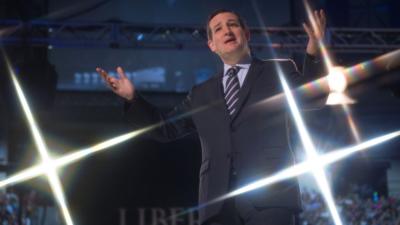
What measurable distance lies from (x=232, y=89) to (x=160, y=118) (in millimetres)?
375

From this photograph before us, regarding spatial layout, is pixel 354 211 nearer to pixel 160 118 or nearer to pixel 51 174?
pixel 51 174

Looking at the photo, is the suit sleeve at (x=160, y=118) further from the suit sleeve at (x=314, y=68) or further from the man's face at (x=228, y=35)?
the suit sleeve at (x=314, y=68)

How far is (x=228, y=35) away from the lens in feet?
6.97

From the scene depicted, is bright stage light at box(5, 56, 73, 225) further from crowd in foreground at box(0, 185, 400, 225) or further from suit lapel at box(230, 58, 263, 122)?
suit lapel at box(230, 58, 263, 122)

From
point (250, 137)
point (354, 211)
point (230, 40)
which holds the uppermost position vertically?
point (354, 211)

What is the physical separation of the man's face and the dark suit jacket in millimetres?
89

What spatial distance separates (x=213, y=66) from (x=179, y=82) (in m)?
0.68

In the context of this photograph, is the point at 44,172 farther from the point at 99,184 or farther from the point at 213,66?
the point at 213,66

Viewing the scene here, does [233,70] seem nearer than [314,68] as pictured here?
Result: No

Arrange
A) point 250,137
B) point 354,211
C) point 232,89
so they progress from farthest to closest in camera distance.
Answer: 1. point 354,211
2. point 232,89
3. point 250,137

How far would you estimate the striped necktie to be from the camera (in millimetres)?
2025

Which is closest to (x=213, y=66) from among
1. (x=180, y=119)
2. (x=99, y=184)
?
(x=99, y=184)

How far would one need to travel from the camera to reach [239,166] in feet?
6.28

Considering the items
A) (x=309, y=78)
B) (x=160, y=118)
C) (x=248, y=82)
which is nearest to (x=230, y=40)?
(x=248, y=82)
